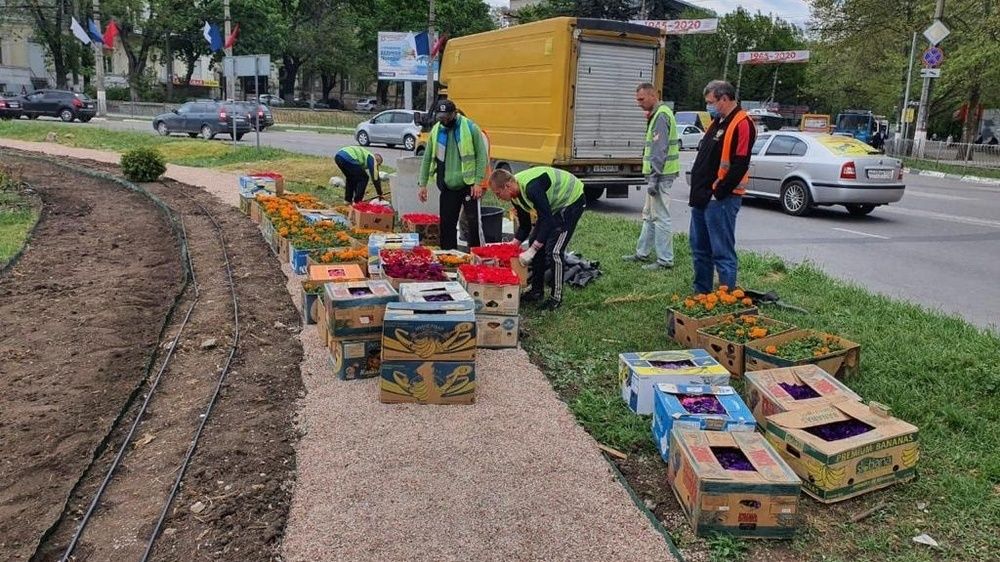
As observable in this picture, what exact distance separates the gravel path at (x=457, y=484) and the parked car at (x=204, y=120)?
2725 cm

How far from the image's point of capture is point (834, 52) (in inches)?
1465

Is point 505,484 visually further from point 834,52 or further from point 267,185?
point 834,52

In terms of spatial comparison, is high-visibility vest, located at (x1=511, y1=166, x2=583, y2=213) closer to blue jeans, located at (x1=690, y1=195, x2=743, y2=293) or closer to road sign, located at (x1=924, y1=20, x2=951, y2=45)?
blue jeans, located at (x1=690, y1=195, x2=743, y2=293)

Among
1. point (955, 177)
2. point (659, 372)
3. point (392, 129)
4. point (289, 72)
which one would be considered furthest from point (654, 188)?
point (289, 72)

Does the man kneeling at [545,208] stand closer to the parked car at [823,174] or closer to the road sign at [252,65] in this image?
the parked car at [823,174]

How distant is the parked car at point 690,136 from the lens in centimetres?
3566

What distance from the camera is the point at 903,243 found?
1133 cm

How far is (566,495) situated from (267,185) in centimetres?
1004

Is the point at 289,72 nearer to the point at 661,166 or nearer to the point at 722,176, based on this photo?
the point at 661,166

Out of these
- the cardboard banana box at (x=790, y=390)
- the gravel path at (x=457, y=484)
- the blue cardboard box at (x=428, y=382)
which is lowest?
the gravel path at (x=457, y=484)

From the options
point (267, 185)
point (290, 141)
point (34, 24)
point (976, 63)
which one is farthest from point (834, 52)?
point (34, 24)

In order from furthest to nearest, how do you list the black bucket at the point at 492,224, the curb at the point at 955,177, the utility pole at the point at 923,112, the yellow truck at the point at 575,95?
the utility pole at the point at 923,112, the curb at the point at 955,177, the yellow truck at the point at 575,95, the black bucket at the point at 492,224

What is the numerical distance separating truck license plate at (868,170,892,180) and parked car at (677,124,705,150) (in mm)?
22344

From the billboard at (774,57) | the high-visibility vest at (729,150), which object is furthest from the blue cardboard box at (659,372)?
the billboard at (774,57)
